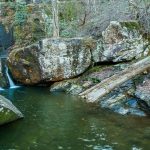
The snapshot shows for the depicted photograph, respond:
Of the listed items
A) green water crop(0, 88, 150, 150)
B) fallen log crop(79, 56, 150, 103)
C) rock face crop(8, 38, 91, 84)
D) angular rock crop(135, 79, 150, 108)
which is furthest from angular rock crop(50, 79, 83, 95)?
angular rock crop(135, 79, 150, 108)

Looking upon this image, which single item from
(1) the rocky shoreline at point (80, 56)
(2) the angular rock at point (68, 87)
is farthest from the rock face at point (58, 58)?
(2) the angular rock at point (68, 87)

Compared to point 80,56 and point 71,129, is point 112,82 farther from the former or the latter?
point 71,129

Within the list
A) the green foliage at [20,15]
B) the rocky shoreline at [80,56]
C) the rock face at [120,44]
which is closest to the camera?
the rocky shoreline at [80,56]

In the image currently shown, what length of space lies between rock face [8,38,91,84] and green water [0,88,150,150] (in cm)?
385

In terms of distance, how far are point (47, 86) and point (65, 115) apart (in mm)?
6872

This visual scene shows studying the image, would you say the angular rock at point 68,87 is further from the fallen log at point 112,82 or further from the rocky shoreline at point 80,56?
the fallen log at point 112,82

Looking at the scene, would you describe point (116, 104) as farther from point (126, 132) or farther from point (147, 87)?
point (126, 132)

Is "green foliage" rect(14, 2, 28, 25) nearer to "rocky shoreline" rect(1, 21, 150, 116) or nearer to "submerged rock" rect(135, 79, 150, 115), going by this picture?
"rocky shoreline" rect(1, 21, 150, 116)

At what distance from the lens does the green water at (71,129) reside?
43.1ft

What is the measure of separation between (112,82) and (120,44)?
3.84 m

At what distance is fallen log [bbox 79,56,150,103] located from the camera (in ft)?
63.5

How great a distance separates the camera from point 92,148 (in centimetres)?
1286

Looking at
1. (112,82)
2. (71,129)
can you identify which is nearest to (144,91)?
(112,82)

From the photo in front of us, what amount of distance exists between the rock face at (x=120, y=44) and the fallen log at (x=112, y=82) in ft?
6.47
